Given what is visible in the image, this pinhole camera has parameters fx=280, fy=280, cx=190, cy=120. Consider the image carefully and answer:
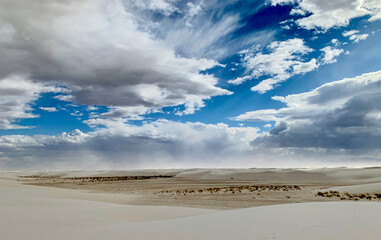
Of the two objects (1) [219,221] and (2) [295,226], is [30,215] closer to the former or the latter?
(1) [219,221]

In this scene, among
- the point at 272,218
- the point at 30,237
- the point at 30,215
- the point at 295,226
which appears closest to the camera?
the point at 30,237

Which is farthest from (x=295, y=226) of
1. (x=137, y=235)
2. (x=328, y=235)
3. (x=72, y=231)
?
(x=72, y=231)

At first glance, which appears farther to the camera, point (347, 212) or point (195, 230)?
point (347, 212)

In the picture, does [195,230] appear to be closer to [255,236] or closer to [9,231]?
[255,236]

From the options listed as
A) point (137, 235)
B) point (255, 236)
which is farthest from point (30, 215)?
point (255, 236)

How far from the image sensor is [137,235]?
8.46 metres

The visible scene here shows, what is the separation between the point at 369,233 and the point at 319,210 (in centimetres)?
384

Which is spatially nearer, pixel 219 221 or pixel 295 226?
pixel 295 226

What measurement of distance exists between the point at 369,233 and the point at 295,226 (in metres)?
1.97

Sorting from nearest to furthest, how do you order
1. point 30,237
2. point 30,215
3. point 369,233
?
point 369,233, point 30,237, point 30,215

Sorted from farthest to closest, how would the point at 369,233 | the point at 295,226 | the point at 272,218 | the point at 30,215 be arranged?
the point at 30,215, the point at 272,218, the point at 295,226, the point at 369,233

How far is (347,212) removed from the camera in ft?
35.3

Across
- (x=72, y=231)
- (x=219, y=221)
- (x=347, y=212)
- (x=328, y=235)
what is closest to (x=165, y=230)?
(x=219, y=221)

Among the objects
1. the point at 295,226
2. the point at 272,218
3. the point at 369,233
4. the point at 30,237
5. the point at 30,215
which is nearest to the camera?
the point at 369,233
